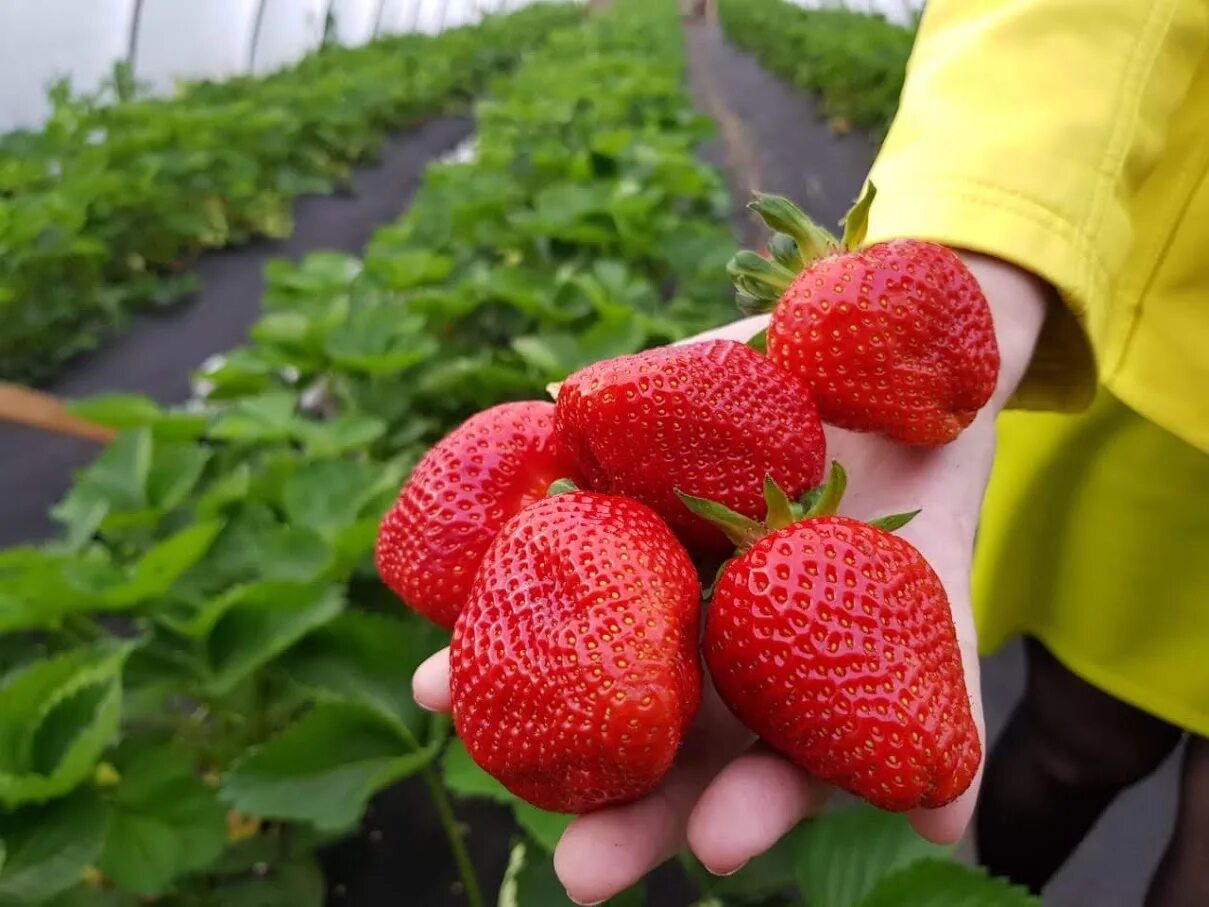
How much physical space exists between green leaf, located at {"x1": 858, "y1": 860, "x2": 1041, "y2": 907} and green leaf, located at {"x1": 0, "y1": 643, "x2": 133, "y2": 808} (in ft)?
2.36

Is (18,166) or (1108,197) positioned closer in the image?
(1108,197)

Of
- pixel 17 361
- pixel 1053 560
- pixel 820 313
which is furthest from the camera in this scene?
pixel 17 361

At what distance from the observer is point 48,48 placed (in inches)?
201

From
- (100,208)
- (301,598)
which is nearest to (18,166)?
(100,208)

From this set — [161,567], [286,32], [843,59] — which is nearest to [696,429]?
[161,567]

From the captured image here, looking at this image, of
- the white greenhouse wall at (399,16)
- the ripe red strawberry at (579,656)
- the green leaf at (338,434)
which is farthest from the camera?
the white greenhouse wall at (399,16)

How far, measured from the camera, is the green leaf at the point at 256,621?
114cm

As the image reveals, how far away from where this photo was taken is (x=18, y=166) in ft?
11.6

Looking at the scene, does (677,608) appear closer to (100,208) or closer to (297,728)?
(297,728)

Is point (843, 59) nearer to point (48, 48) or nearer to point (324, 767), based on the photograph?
point (48, 48)

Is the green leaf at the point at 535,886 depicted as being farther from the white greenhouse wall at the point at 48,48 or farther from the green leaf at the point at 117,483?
the white greenhouse wall at the point at 48,48

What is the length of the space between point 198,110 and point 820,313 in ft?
15.4

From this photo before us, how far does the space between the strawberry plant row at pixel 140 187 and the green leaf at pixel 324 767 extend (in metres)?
2.04

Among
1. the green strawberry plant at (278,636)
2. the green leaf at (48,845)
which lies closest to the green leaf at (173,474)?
the green strawberry plant at (278,636)
